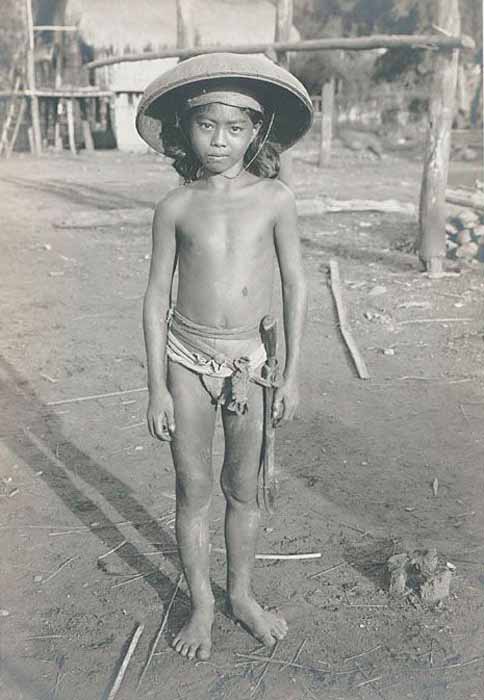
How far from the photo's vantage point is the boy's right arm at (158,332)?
2.63 metres

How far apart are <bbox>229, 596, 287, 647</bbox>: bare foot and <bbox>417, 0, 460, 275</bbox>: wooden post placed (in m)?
6.38

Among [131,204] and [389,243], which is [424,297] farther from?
[131,204]

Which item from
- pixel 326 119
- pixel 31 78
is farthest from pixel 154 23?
pixel 326 119

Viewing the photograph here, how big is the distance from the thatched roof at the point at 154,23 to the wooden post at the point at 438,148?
14800mm

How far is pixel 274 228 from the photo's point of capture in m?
2.61

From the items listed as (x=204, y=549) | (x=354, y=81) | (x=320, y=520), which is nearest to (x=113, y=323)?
(x=320, y=520)

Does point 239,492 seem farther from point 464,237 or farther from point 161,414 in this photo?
point 464,237

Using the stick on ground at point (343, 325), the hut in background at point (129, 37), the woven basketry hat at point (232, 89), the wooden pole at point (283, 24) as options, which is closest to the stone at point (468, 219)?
the stick on ground at point (343, 325)

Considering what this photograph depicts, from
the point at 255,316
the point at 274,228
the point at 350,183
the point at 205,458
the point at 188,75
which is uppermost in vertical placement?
the point at 188,75

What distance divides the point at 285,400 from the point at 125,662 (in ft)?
3.54

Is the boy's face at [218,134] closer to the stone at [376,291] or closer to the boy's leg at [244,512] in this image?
the boy's leg at [244,512]

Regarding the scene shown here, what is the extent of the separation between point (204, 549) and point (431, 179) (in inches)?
264

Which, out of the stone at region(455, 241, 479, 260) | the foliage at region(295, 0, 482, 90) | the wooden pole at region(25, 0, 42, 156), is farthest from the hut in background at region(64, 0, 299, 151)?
the stone at region(455, 241, 479, 260)

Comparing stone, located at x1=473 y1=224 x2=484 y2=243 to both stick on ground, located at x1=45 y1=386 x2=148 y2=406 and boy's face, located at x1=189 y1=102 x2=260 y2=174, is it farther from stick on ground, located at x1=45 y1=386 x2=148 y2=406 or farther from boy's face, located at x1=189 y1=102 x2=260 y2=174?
boy's face, located at x1=189 y1=102 x2=260 y2=174
